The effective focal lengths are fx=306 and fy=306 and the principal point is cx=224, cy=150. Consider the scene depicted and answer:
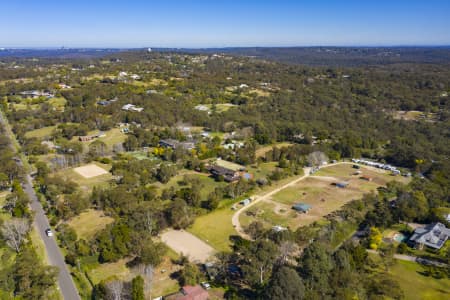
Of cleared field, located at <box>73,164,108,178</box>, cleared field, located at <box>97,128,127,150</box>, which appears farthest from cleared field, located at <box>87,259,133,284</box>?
cleared field, located at <box>97,128,127,150</box>

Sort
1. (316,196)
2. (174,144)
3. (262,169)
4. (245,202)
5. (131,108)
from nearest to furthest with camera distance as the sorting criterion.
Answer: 1. (245,202)
2. (316,196)
3. (262,169)
4. (174,144)
5. (131,108)

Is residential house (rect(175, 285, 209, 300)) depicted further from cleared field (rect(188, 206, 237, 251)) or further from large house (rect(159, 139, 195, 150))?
large house (rect(159, 139, 195, 150))

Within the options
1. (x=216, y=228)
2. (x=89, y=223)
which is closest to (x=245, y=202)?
(x=216, y=228)

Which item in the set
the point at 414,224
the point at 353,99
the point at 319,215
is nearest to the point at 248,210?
the point at 319,215

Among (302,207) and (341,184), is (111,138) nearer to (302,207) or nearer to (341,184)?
(302,207)

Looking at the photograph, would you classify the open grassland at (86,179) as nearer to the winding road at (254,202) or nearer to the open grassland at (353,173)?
the winding road at (254,202)

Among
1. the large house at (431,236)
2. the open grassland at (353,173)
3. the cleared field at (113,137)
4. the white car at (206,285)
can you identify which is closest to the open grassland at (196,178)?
the white car at (206,285)
